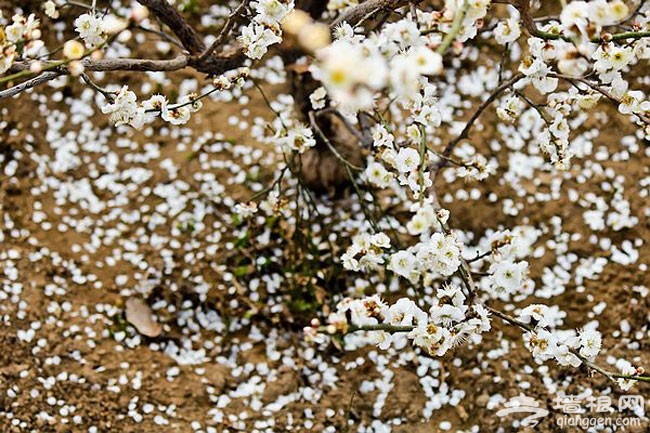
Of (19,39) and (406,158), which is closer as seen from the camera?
(19,39)

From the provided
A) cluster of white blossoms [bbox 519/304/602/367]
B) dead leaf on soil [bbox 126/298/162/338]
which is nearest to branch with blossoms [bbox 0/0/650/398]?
cluster of white blossoms [bbox 519/304/602/367]

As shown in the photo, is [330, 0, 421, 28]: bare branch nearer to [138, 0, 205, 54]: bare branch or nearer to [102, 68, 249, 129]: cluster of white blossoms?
[102, 68, 249, 129]: cluster of white blossoms

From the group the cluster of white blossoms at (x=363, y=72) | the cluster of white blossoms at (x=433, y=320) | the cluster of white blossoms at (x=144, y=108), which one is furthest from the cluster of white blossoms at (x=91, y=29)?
the cluster of white blossoms at (x=433, y=320)

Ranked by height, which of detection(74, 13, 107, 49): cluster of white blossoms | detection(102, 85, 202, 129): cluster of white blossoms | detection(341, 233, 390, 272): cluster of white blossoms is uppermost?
detection(74, 13, 107, 49): cluster of white blossoms

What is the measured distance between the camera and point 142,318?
2.88m

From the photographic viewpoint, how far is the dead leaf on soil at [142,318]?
9.32 feet

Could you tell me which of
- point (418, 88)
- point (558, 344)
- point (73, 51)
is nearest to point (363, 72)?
point (73, 51)

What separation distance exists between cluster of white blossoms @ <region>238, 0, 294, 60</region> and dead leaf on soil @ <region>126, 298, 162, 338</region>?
1194 millimetres

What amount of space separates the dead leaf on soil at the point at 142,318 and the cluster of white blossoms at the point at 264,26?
1194 millimetres

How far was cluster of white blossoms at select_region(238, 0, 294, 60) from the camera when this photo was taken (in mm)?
1994

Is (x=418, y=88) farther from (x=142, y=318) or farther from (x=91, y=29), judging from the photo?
(x=142, y=318)

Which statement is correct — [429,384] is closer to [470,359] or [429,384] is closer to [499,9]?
[470,359]

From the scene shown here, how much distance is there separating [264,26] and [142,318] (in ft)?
4.23

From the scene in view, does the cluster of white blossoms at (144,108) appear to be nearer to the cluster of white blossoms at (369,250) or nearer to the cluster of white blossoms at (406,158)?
the cluster of white blossoms at (406,158)
